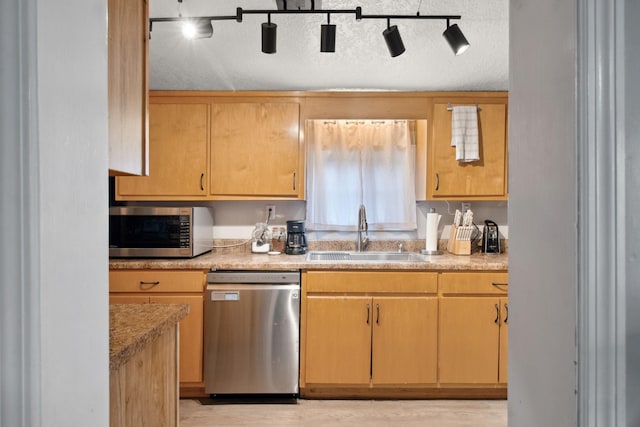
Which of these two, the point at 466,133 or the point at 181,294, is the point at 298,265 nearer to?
the point at 181,294

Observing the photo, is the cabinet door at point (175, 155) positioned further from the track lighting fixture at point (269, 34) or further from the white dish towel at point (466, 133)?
the white dish towel at point (466, 133)

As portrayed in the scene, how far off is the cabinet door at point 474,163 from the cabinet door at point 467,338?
32.9 inches

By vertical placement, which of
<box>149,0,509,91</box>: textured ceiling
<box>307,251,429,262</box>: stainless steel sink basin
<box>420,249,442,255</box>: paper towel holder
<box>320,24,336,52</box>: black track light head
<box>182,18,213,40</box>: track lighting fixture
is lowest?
<box>307,251,429,262</box>: stainless steel sink basin

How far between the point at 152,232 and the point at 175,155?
610 millimetres

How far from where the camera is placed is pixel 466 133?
2.69 meters

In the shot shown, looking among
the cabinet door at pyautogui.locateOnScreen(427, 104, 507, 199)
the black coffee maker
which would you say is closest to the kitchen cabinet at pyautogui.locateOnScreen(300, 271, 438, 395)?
the black coffee maker

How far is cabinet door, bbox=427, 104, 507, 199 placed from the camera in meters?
2.73

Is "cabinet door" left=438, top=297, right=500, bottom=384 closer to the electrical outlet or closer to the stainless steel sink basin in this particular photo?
the stainless steel sink basin

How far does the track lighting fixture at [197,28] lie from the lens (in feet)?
6.26

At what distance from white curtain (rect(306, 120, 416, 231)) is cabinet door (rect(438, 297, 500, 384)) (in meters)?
0.83

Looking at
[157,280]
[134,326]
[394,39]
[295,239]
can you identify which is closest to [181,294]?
[157,280]
